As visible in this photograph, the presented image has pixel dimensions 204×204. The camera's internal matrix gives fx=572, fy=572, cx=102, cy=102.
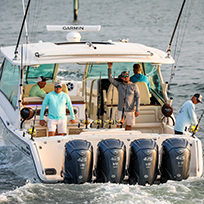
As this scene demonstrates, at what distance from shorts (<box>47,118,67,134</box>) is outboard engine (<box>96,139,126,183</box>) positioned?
4.27 ft

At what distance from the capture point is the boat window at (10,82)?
10.0m

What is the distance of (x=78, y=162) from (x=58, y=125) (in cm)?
148

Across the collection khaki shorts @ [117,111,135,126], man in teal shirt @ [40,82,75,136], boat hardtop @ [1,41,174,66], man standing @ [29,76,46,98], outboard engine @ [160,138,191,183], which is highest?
boat hardtop @ [1,41,174,66]

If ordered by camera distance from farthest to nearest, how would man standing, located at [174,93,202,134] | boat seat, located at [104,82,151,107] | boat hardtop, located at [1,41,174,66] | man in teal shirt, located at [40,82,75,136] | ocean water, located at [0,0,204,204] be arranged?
1. boat seat, located at [104,82,151,107]
2. man standing, located at [174,93,202,134]
3. boat hardtop, located at [1,41,174,66]
4. man in teal shirt, located at [40,82,75,136]
5. ocean water, located at [0,0,204,204]

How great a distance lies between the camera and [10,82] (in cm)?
1060

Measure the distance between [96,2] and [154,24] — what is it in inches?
830

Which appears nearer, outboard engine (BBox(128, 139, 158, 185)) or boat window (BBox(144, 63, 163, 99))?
outboard engine (BBox(128, 139, 158, 185))

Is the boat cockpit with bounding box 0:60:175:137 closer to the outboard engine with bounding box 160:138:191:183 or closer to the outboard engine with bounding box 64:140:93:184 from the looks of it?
the outboard engine with bounding box 64:140:93:184

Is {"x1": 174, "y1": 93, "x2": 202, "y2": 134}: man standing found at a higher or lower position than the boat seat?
lower

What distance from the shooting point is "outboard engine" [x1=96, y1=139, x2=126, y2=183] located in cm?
788

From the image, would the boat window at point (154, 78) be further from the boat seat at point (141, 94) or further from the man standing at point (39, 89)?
the man standing at point (39, 89)

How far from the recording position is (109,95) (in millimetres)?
10328

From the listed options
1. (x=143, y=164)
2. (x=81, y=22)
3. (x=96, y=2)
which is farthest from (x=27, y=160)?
(x=96, y=2)

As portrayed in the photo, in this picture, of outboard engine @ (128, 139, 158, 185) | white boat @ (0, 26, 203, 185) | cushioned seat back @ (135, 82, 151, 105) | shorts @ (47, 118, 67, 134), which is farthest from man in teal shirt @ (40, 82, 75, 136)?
cushioned seat back @ (135, 82, 151, 105)
